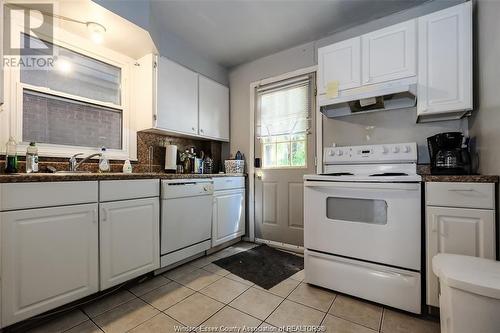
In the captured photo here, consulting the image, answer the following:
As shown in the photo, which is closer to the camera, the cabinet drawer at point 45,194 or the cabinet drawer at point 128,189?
the cabinet drawer at point 45,194

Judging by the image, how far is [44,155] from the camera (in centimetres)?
174

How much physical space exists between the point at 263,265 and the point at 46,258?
1614 millimetres

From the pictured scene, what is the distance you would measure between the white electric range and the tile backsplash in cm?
166

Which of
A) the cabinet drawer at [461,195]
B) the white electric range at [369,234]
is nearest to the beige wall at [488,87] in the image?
the cabinet drawer at [461,195]

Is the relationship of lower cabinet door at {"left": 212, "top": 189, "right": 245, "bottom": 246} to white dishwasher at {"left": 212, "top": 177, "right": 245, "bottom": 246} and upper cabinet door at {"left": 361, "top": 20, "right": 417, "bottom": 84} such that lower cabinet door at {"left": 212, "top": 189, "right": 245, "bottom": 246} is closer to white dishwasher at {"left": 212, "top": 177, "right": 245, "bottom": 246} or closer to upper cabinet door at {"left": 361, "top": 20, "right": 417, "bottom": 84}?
white dishwasher at {"left": 212, "top": 177, "right": 245, "bottom": 246}

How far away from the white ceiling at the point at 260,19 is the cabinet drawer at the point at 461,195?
1658 mm

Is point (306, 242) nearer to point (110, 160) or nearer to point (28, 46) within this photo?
point (110, 160)

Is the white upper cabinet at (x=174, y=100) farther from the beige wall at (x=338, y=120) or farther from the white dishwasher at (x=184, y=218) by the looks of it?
the white dishwasher at (x=184, y=218)

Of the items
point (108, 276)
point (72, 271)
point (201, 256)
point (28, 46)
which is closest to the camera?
point (72, 271)

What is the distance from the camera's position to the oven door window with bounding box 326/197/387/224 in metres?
1.52

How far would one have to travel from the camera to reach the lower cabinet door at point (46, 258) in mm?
1162

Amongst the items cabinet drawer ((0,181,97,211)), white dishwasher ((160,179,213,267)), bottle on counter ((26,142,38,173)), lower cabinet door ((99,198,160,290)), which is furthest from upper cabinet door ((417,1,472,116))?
bottle on counter ((26,142,38,173))

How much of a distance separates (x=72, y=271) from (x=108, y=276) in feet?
0.75

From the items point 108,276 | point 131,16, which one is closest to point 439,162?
point 108,276
